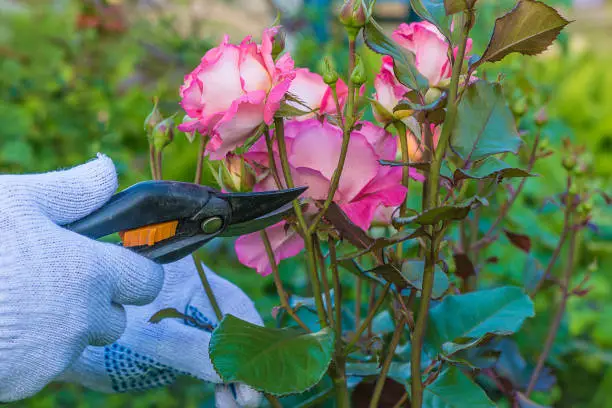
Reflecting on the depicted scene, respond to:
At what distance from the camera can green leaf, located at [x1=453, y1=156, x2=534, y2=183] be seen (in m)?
0.58

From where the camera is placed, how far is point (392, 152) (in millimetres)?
660

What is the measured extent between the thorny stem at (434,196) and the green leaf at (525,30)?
0.09ft

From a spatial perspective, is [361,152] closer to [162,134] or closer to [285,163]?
[285,163]

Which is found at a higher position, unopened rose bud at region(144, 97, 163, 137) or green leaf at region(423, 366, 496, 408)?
unopened rose bud at region(144, 97, 163, 137)

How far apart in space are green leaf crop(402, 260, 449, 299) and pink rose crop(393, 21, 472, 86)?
0.53ft

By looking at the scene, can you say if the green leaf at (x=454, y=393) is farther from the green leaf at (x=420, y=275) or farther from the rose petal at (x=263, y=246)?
the rose petal at (x=263, y=246)

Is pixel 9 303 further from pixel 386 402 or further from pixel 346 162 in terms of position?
pixel 386 402

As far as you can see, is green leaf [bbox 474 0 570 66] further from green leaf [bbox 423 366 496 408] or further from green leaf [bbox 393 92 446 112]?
green leaf [bbox 423 366 496 408]

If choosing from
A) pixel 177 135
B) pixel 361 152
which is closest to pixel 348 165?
pixel 361 152

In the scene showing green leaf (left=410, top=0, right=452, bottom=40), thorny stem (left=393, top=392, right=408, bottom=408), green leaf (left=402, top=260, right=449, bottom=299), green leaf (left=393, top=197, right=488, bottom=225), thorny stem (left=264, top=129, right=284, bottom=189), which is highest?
green leaf (left=410, top=0, right=452, bottom=40)

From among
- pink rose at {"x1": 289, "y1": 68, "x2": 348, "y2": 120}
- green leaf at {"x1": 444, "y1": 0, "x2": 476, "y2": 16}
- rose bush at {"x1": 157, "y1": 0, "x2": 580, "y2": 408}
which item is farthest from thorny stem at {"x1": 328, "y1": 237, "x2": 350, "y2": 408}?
green leaf at {"x1": 444, "y1": 0, "x2": 476, "y2": 16}

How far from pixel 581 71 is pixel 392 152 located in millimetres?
3136

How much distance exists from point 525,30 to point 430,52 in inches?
3.9

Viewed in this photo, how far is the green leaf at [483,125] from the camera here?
60cm
